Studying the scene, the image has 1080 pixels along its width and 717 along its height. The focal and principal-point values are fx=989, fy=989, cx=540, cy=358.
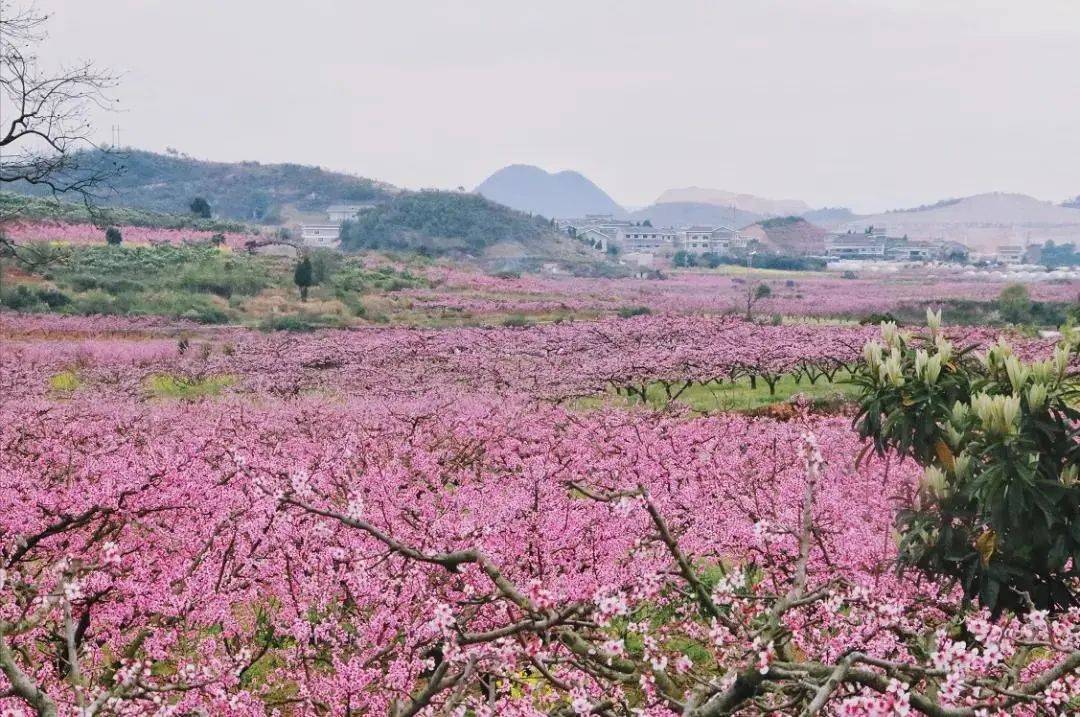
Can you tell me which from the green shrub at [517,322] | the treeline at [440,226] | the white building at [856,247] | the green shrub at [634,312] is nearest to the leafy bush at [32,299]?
the green shrub at [517,322]

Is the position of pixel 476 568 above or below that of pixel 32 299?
above

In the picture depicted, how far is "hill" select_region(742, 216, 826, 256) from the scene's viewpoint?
535 ft

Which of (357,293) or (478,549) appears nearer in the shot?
(478,549)

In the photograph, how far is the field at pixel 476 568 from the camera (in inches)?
142

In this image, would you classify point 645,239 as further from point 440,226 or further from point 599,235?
point 440,226

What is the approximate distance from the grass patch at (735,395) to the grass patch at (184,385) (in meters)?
10.3

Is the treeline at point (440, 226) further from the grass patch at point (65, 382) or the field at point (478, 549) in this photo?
the field at point (478, 549)

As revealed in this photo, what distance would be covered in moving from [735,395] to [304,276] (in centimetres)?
3497

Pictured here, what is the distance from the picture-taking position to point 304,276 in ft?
176

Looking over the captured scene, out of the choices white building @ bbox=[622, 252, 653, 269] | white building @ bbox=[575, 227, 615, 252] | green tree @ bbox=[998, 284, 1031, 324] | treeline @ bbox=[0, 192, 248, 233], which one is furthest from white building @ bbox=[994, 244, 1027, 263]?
treeline @ bbox=[0, 192, 248, 233]

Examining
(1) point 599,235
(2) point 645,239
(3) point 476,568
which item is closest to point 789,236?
(2) point 645,239

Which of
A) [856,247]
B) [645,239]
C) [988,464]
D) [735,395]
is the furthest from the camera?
[645,239]

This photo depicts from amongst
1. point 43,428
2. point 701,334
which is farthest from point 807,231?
point 43,428

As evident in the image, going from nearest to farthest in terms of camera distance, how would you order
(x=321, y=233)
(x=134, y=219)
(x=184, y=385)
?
(x=184, y=385), (x=134, y=219), (x=321, y=233)
